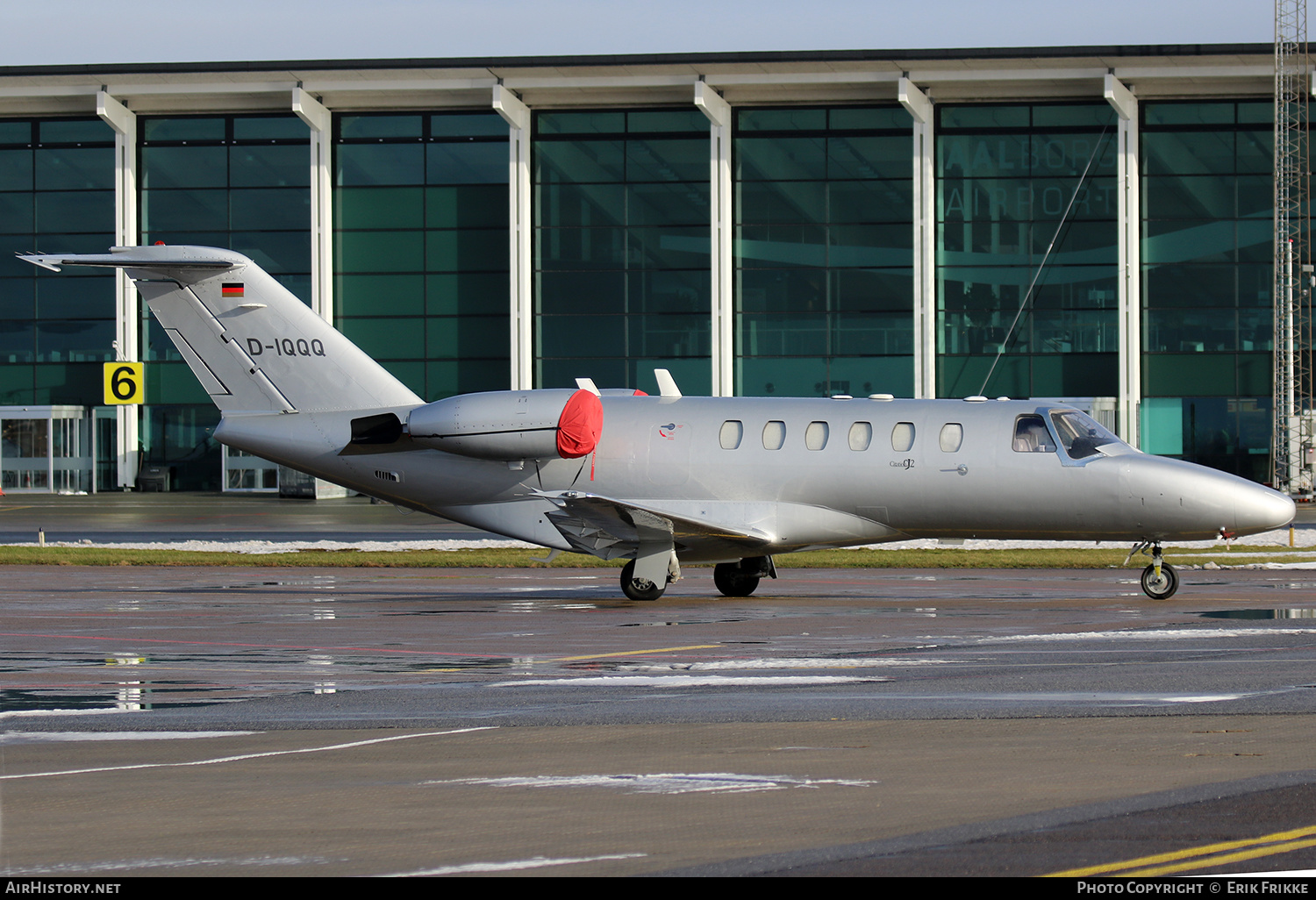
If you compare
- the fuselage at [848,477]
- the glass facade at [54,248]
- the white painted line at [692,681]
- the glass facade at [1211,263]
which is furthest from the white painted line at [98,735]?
the glass facade at [54,248]

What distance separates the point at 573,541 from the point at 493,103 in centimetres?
3286

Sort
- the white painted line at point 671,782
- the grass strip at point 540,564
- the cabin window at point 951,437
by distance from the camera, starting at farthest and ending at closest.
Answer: the grass strip at point 540,564, the cabin window at point 951,437, the white painted line at point 671,782

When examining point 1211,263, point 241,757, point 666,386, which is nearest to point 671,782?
point 241,757

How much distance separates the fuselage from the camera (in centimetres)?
2023

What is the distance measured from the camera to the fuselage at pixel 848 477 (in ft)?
66.4

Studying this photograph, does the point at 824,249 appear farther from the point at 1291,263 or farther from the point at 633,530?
the point at 633,530

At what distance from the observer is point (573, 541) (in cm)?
2056

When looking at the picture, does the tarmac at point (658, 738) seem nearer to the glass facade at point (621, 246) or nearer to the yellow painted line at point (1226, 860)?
the yellow painted line at point (1226, 860)

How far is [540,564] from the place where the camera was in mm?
27156

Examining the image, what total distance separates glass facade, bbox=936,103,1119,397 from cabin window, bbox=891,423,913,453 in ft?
102

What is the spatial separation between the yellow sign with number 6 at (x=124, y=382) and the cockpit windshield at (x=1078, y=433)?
33975 millimetres

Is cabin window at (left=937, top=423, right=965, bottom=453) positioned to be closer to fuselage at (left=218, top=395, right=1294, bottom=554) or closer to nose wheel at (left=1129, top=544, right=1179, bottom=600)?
fuselage at (left=218, top=395, right=1294, bottom=554)

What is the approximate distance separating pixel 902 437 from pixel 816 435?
115 cm
